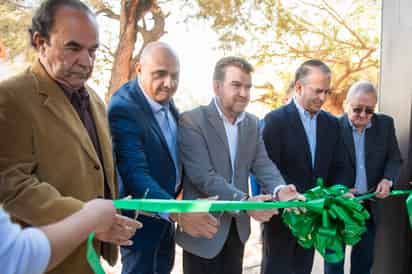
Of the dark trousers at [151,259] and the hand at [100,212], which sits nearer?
the hand at [100,212]

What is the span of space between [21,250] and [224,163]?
1.57 metres

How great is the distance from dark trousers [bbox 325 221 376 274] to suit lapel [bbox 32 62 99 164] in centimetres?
248

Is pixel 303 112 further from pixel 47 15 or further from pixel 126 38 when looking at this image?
pixel 126 38

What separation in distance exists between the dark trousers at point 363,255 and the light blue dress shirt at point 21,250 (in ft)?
9.46

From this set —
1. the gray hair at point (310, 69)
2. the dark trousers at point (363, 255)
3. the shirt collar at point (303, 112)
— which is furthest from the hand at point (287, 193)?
the dark trousers at point (363, 255)

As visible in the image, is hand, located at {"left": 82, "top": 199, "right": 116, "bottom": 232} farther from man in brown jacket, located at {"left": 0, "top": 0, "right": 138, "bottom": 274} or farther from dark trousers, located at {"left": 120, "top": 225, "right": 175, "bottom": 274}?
dark trousers, located at {"left": 120, "top": 225, "right": 175, "bottom": 274}

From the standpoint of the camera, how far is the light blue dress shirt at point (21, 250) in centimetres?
83

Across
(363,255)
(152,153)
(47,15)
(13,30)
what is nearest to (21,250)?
(47,15)

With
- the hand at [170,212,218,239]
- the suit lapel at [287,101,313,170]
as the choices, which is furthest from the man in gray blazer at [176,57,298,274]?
the suit lapel at [287,101,313,170]

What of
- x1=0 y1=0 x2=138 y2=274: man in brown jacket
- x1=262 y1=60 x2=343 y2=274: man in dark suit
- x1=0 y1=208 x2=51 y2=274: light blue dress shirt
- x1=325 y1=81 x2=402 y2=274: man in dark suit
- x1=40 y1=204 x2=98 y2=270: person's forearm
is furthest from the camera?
x1=325 y1=81 x2=402 y2=274: man in dark suit

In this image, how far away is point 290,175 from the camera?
2.80 m

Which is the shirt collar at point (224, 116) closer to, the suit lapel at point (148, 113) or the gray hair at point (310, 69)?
the suit lapel at point (148, 113)

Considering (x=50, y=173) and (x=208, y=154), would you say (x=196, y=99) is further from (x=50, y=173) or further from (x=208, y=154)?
(x=50, y=173)

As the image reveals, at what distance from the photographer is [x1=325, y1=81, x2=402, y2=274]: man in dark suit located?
10.4 feet
